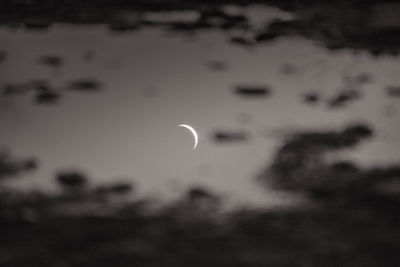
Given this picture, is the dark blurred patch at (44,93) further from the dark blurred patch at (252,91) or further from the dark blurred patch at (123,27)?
the dark blurred patch at (252,91)

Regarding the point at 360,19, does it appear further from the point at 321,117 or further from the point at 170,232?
the point at 170,232

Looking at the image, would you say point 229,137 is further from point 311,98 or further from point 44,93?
point 44,93

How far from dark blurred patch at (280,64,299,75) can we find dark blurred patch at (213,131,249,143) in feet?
0.30

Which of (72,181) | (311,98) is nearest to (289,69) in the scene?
(311,98)

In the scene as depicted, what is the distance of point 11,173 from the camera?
50cm

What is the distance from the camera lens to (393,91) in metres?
0.54

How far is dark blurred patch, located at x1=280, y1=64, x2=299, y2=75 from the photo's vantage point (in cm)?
54

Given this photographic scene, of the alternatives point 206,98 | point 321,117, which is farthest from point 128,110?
point 321,117

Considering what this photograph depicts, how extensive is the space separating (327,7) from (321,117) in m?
0.14

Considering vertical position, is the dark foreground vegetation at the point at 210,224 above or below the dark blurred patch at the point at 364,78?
below

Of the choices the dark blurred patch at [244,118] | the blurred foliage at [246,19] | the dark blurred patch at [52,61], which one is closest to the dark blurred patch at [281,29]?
the blurred foliage at [246,19]

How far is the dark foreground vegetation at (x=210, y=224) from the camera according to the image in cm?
47

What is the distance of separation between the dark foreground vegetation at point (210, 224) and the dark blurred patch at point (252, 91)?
7 centimetres

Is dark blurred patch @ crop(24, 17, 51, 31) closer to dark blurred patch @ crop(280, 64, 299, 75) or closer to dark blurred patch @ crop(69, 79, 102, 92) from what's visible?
dark blurred patch @ crop(69, 79, 102, 92)
